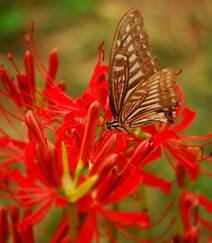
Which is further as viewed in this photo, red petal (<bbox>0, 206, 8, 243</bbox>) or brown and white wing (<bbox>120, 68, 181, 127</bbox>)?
brown and white wing (<bbox>120, 68, 181, 127</bbox>)

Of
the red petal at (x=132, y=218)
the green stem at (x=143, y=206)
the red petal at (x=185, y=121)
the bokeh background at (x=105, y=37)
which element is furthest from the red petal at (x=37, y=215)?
the bokeh background at (x=105, y=37)

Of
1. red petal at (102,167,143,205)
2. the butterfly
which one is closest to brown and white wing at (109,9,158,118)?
the butterfly

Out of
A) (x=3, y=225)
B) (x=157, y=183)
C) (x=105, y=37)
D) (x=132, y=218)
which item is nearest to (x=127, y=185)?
(x=132, y=218)

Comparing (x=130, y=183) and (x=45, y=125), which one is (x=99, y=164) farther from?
(x=45, y=125)

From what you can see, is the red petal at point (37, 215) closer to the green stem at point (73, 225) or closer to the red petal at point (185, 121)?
→ the green stem at point (73, 225)

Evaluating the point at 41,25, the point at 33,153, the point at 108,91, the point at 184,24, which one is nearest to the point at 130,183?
the point at 33,153

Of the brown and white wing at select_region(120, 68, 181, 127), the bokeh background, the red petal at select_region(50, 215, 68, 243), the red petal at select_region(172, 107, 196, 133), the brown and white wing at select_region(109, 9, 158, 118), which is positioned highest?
the bokeh background

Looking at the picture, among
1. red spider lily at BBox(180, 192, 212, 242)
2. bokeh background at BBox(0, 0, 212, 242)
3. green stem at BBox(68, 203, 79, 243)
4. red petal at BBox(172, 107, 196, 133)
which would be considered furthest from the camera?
bokeh background at BBox(0, 0, 212, 242)

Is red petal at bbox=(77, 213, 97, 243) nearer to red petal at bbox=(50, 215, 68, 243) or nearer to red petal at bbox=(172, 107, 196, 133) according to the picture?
red petal at bbox=(50, 215, 68, 243)
